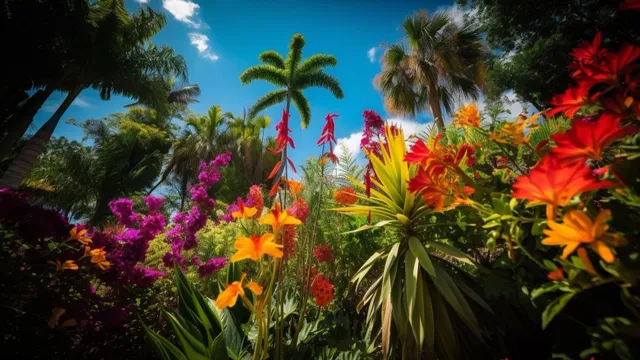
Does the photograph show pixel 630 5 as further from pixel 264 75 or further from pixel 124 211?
pixel 264 75

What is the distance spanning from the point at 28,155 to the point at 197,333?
9.39 meters

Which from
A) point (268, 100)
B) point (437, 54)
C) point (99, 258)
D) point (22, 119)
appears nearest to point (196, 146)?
point (268, 100)

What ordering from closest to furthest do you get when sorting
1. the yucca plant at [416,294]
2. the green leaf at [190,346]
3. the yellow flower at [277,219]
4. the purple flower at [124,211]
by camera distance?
1. the yellow flower at [277,219]
2. the green leaf at [190,346]
3. the yucca plant at [416,294]
4. the purple flower at [124,211]

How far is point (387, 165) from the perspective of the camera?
1.67 meters

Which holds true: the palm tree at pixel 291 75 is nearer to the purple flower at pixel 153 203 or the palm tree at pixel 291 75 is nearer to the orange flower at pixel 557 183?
the purple flower at pixel 153 203

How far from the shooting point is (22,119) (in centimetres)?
748

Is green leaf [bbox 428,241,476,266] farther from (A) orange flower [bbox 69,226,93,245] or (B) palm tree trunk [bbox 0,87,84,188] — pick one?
(B) palm tree trunk [bbox 0,87,84,188]

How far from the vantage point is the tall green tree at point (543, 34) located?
5.83m

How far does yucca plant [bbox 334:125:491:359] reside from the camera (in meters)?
1.13

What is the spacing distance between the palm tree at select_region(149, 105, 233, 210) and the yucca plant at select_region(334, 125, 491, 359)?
13.9 metres

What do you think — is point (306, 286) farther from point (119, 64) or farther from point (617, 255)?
point (119, 64)

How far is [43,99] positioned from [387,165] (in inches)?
432

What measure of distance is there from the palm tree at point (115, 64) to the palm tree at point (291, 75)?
167 inches

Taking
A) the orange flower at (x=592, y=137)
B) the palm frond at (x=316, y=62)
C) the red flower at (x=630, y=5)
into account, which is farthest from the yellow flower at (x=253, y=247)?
the palm frond at (x=316, y=62)
